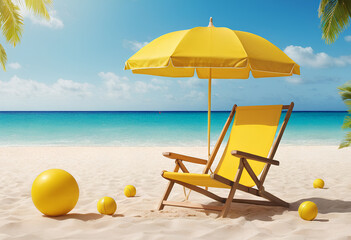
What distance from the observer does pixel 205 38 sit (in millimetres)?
3672

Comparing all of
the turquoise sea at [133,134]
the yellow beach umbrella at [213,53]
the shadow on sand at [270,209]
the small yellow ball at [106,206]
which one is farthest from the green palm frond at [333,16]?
the turquoise sea at [133,134]

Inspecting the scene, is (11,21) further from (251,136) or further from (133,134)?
(133,134)

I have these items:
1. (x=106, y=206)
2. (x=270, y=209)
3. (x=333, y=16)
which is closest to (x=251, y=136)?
(x=270, y=209)

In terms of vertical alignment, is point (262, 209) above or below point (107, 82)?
below

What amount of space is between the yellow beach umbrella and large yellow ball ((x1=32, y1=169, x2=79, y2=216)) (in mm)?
1314

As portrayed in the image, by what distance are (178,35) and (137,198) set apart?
6.67 feet

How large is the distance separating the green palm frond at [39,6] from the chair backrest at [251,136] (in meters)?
7.31

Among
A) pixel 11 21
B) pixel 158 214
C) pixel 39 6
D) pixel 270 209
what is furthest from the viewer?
pixel 11 21

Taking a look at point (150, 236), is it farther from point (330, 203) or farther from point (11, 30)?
point (11, 30)

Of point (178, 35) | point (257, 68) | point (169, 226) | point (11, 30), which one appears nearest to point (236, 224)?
point (169, 226)

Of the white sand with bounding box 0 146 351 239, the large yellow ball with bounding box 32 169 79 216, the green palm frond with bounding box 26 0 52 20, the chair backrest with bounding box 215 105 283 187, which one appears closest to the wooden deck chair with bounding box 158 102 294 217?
the chair backrest with bounding box 215 105 283 187

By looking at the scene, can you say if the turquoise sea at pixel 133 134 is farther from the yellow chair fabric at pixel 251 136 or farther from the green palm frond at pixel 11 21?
the yellow chair fabric at pixel 251 136

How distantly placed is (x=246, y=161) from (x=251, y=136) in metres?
0.70

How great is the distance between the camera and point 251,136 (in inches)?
161
